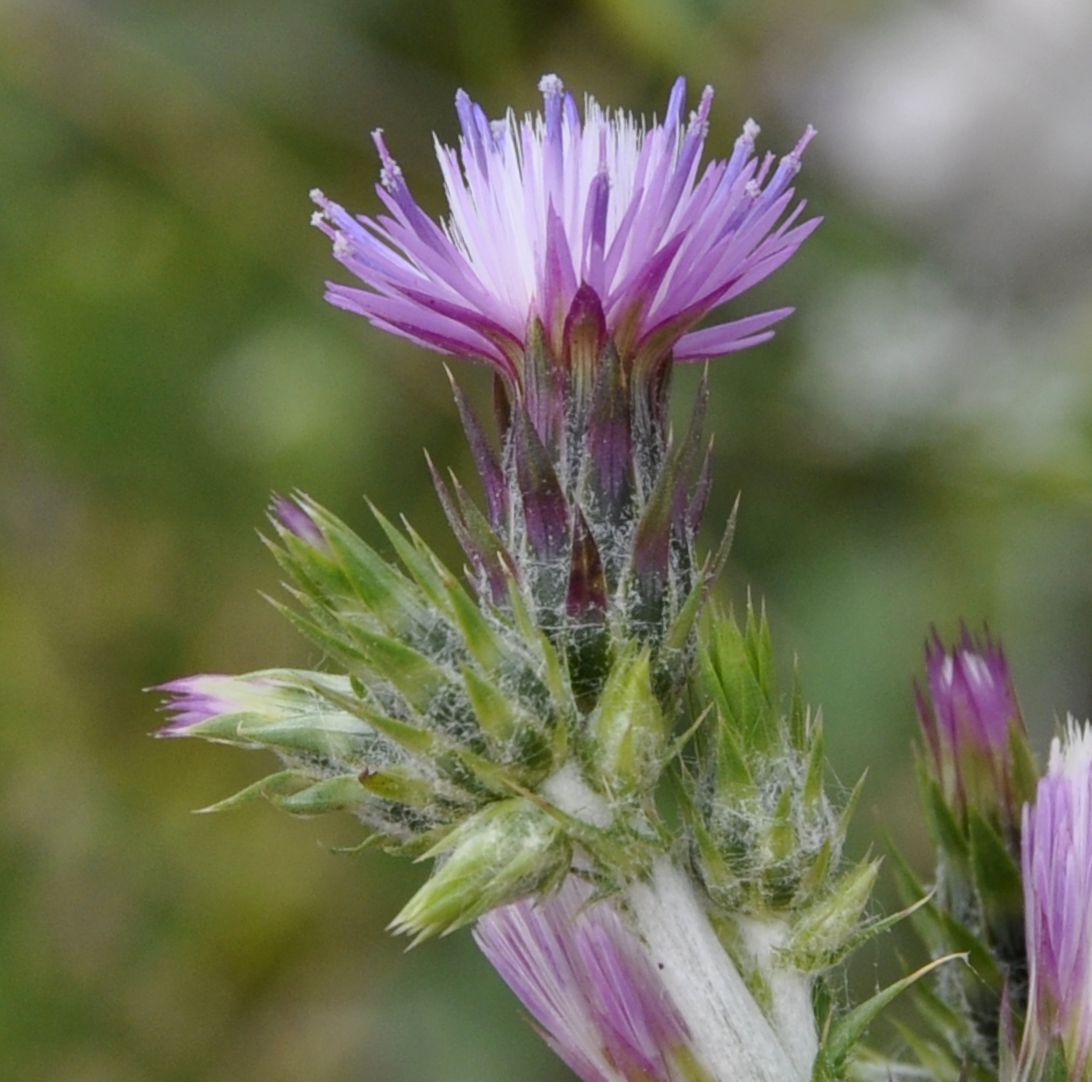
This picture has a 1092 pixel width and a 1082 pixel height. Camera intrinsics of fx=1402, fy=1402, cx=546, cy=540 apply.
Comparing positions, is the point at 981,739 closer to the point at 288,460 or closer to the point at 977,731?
the point at 977,731

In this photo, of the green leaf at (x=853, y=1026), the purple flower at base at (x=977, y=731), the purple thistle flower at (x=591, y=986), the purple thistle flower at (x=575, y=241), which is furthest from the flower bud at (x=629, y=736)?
the purple flower at base at (x=977, y=731)

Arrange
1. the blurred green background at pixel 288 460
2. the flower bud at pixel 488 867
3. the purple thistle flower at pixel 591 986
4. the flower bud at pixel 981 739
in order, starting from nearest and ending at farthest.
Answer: the flower bud at pixel 488 867, the purple thistle flower at pixel 591 986, the flower bud at pixel 981 739, the blurred green background at pixel 288 460

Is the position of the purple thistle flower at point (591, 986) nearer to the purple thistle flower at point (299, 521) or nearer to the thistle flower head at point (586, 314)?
the thistle flower head at point (586, 314)

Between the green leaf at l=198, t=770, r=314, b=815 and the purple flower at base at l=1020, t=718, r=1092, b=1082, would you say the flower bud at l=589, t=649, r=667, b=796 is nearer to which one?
the green leaf at l=198, t=770, r=314, b=815

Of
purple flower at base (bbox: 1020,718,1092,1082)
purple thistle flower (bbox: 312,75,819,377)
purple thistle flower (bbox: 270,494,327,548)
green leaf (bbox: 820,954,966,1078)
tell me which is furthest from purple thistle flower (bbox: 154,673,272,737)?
purple flower at base (bbox: 1020,718,1092,1082)

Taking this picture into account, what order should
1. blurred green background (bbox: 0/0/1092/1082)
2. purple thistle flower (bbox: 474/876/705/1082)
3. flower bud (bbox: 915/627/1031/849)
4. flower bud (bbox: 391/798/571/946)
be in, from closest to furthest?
flower bud (bbox: 391/798/571/946), purple thistle flower (bbox: 474/876/705/1082), flower bud (bbox: 915/627/1031/849), blurred green background (bbox: 0/0/1092/1082)

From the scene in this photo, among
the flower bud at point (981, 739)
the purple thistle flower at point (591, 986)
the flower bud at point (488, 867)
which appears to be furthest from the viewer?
the flower bud at point (981, 739)
